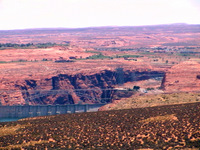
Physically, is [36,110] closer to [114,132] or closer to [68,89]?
[68,89]

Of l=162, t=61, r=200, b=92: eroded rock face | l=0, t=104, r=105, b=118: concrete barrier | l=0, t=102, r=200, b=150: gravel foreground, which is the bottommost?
l=0, t=104, r=105, b=118: concrete barrier

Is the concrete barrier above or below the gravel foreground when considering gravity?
below

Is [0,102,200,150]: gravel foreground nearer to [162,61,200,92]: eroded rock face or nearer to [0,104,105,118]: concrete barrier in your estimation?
[0,104,105,118]: concrete barrier

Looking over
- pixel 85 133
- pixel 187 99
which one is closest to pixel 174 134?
pixel 85 133

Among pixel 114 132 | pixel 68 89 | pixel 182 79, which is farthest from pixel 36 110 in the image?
pixel 114 132

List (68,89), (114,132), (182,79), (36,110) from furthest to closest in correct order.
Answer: (68,89)
(182,79)
(36,110)
(114,132)

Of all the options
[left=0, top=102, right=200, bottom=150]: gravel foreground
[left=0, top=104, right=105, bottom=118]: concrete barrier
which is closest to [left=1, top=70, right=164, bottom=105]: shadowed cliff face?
[left=0, top=104, right=105, bottom=118]: concrete barrier

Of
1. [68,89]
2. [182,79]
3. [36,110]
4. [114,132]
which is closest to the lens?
[114,132]

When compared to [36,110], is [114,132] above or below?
above
